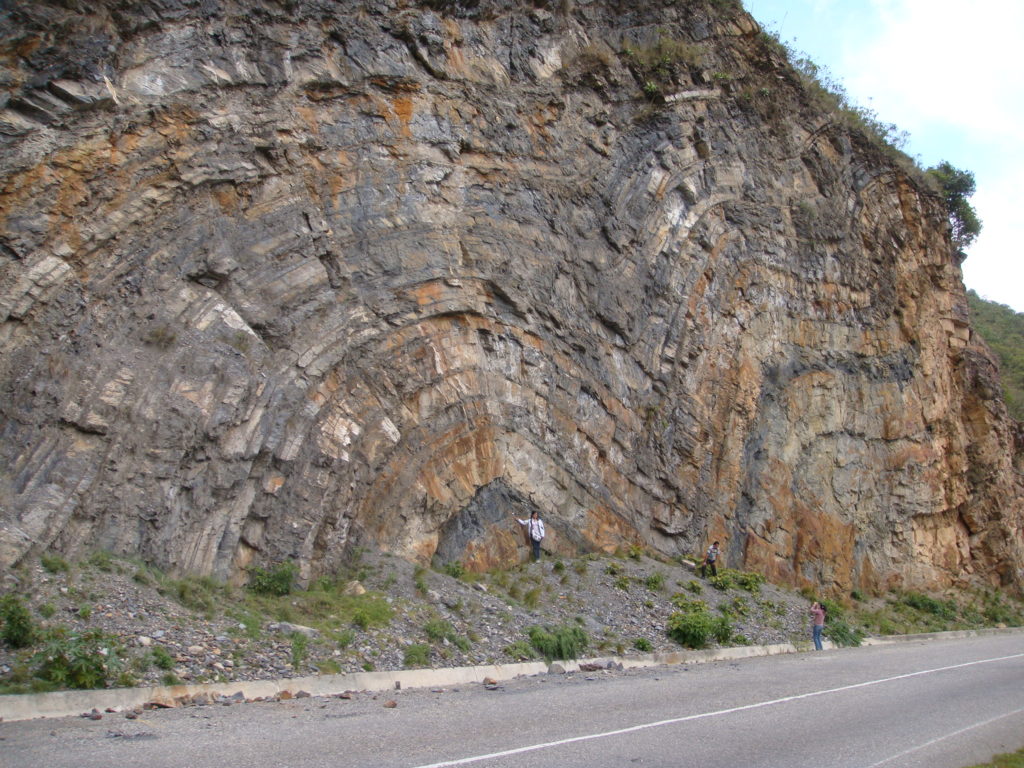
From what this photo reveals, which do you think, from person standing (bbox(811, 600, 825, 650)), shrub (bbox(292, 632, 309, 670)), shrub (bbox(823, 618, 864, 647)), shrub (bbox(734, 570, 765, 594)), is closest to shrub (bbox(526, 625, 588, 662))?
shrub (bbox(292, 632, 309, 670))

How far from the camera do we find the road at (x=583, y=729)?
585 cm

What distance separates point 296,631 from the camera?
31.7 ft

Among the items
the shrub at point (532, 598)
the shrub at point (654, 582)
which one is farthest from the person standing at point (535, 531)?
the shrub at point (654, 582)

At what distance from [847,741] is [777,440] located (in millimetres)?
14332

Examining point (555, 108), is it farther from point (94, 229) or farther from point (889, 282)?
point (889, 282)

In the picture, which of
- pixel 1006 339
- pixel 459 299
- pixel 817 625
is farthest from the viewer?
pixel 1006 339

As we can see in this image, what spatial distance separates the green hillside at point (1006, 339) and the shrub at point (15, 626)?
1356 inches

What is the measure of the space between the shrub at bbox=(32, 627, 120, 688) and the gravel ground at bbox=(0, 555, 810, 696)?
17cm

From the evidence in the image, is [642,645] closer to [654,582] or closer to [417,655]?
[654,582]

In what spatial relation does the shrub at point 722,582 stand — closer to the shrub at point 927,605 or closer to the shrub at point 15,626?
the shrub at point 927,605

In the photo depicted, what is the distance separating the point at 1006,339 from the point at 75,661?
5871 cm

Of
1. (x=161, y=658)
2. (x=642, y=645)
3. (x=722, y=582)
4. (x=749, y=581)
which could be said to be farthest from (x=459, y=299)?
(x=749, y=581)

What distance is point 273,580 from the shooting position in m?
11.0

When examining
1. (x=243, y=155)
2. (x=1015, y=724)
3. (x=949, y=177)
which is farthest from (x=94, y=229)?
(x=949, y=177)
